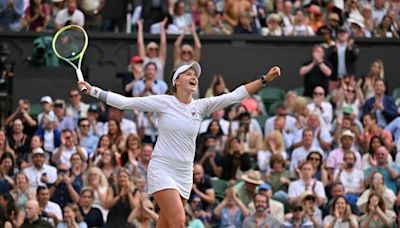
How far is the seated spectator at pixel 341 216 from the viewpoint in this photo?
18.6 meters

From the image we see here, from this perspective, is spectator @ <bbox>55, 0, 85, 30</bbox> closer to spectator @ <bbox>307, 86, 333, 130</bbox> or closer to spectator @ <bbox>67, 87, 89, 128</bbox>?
spectator @ <bbox>67, 87, 89, 128</bbox>

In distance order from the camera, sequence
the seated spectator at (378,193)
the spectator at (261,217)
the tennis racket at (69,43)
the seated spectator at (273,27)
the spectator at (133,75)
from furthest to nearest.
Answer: the seated spectator at (273,27) < the spectator at (133,75) < the seated spectator at (378,193) < the spectator at (261,217) < the tennis racket at (69,43)

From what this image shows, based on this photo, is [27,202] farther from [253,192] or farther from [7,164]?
[253,192]

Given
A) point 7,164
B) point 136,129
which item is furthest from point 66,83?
point 7,164

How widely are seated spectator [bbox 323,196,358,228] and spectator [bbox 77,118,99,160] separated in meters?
3.78

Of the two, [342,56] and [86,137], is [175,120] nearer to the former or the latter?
[86,137]

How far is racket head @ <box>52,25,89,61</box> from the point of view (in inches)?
586

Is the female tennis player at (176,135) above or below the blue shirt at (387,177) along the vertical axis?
above

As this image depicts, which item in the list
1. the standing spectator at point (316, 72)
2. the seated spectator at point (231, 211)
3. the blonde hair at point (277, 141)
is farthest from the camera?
the standing spectator at point (316, 72)

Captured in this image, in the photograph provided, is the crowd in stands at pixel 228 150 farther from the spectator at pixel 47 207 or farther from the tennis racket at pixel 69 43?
the tennis racket at pixel 69 43

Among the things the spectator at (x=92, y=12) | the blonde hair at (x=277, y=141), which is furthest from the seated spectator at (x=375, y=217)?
the spectator at (x=92, y=12)

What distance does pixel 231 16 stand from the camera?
2427 cm

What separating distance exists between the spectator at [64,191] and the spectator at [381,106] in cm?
474

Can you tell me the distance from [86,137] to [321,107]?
3371mm
